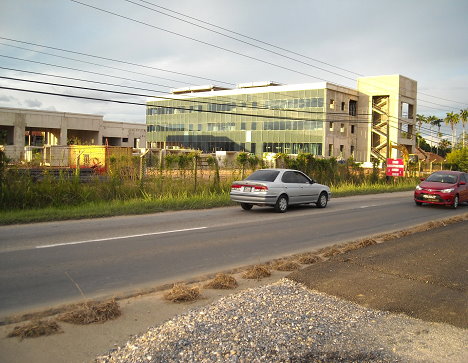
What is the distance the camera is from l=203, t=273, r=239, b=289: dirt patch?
655 cm

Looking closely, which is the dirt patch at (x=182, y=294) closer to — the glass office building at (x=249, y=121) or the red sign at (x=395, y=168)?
the red sign at (x=395, y=168)

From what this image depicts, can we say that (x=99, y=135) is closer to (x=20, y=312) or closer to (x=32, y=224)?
(x=32, y=224)

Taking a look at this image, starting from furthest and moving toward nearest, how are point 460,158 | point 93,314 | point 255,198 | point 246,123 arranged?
1. point 246,123
2. point 460,158
3. point 255,198
4. point 93,314

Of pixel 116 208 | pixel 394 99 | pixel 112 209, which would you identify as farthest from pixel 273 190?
pixel 394 99

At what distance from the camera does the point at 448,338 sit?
469cm

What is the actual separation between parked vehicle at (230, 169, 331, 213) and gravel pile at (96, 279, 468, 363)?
10345 mm

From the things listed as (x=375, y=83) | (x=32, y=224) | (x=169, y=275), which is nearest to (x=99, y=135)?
(x=375, y=83)

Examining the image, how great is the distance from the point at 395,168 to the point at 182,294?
111 ft

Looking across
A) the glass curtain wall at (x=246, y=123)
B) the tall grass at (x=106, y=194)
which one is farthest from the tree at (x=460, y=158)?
the tall grass at (x=106, y=194)

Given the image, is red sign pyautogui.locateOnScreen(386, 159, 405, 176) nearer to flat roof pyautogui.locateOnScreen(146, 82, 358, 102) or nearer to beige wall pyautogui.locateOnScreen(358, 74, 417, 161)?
flat roof pyautogui.locateOnScreen(146, 82, 358, 102)

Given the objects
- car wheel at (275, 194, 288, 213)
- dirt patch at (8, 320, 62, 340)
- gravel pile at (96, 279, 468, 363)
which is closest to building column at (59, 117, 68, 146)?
car wheel at (275, 194, 288, 213)

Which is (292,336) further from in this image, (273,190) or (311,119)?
(311,119)

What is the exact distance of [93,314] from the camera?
5176 mm

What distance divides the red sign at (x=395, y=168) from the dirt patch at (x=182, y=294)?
3337 cm
